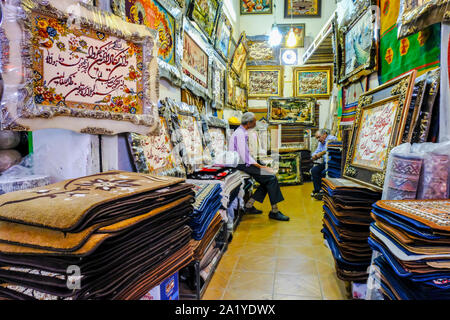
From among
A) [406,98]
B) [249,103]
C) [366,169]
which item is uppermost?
[249,103]

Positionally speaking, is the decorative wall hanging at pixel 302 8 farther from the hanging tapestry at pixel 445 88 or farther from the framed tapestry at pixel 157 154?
the hanging tapestry at pixel 445 88

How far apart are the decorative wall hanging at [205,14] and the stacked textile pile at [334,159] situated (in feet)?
6.80

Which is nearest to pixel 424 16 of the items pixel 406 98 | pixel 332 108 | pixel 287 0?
pixel 406 98

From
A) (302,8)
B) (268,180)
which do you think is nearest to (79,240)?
(268,180)

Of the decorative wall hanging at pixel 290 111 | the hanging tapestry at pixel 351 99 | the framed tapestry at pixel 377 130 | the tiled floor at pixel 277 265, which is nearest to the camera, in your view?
the framed tapestry at pixel 377 130

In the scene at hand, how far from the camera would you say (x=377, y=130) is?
172cm

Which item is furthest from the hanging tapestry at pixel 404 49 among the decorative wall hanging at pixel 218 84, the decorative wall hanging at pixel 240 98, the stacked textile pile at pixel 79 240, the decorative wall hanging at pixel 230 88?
the decorative wall hanging at pixel 240 98

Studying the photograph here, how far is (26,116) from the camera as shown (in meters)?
1.06

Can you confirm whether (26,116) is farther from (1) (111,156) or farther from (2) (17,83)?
(1) (111,156)

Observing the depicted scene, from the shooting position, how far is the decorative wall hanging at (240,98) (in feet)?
19.2

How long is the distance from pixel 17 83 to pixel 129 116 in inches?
19.4

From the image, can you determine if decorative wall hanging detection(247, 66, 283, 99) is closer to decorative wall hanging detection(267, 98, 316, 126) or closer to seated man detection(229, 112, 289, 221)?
decorative wall hanging detection(267, 98, 316, 126)

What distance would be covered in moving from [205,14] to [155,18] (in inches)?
56.8

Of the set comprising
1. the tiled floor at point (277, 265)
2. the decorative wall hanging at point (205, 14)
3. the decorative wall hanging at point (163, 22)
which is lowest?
the tiled floor at point (277, 265)
